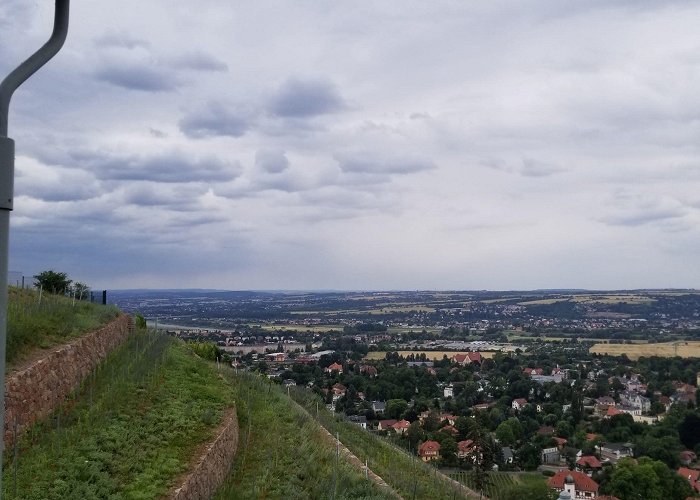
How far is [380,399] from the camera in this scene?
5538cm

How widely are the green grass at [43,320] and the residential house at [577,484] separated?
2991 centimetres

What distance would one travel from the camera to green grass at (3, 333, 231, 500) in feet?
21.9

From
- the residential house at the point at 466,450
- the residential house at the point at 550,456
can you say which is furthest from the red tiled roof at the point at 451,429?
the residential house at the point at 550,456

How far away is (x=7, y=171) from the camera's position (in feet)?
7.00

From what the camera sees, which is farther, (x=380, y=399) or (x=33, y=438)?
(x=380, y=399)

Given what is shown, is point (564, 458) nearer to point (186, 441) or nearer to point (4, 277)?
point (186, 441)

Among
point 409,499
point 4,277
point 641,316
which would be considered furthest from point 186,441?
point 641,316

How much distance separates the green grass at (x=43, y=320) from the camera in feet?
28.7

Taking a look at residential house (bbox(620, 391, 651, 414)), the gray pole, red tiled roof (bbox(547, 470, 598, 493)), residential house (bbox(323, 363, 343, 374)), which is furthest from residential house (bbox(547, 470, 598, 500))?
the gray pole

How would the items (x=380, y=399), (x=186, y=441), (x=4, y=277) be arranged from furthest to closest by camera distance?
1. (x=380, y=399)
2. (x=186, y=441)
3. (x=4, y=277)

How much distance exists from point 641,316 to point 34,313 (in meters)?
168

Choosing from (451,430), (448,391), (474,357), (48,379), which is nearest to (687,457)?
(451,430)

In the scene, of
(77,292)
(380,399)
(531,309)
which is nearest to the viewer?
(77,292)

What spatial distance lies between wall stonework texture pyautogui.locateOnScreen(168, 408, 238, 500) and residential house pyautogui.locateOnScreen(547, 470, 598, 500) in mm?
29651
